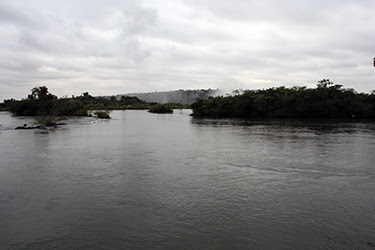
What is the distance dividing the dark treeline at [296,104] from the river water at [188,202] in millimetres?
37764

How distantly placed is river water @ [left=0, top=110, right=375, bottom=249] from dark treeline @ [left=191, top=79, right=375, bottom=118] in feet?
124

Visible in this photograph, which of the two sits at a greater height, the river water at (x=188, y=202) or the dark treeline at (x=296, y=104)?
the dark treeline at (x=296, y=104)

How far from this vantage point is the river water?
6.36 m

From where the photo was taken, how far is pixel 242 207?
810 centimetres

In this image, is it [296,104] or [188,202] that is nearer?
→ [188,202]

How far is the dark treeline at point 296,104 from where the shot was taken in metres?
48.9

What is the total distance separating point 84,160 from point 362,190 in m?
12.5

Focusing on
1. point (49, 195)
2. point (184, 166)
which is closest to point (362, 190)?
point (184, 166)

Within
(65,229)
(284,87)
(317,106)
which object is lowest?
(65,229)

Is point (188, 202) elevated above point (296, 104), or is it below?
below

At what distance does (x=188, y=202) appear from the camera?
8461 mm

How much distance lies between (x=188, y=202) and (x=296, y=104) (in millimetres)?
50801

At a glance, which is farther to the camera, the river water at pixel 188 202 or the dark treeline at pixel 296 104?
the dark treeline at pixel 296 104

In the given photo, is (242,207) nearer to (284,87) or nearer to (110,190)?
(110,190)
